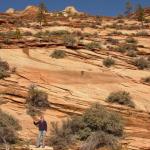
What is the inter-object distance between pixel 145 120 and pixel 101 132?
3.34 metres

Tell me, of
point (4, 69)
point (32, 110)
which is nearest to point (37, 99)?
point (32, 110)

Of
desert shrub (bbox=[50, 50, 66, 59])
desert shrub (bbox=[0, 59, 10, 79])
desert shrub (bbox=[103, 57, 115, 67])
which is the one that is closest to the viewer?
desert shrub (bbox=[0, 59, 10, 79])

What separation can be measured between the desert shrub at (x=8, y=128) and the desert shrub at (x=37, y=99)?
2.32 m

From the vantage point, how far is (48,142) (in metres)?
19.2

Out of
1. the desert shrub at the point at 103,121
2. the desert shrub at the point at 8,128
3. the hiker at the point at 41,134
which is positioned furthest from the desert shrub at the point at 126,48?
the hiker at the point at 41,134

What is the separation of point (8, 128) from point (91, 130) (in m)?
3.85

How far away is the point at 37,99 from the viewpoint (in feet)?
72.7

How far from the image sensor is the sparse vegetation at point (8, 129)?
1825cm

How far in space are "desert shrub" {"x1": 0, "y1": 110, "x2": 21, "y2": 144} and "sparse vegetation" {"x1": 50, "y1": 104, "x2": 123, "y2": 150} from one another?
1.68 meters

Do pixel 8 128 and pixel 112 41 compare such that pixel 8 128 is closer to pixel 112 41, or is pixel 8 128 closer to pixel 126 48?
pixel 126 48

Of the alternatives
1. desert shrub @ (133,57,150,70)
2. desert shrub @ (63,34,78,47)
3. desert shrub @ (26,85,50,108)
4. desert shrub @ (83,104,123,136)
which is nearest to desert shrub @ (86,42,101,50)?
desert shrub @ (63,34,78,47)

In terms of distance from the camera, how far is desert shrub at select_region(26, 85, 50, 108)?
873 inches

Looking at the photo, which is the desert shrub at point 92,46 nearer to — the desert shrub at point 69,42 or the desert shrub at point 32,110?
the desert shrub at point 69,42

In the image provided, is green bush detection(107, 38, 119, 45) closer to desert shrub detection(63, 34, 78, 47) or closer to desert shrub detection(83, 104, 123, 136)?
desert shrub detection(63, 34, 78, 47)
